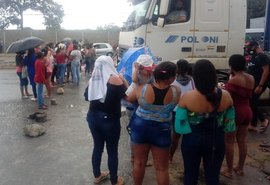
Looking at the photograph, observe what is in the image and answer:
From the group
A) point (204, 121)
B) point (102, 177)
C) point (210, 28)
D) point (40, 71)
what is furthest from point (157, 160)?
point (40, 71)

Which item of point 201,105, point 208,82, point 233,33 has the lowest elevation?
point 201,105

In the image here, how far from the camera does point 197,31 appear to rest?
24.5ft

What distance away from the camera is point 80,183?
14.7 ft

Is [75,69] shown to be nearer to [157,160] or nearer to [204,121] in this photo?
[157,160]

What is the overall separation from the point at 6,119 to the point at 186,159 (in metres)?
5.84

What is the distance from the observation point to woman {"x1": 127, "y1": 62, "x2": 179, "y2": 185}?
336 cm

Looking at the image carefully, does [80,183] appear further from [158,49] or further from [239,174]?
[158,49]

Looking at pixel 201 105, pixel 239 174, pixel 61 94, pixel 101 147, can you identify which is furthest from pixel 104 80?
pixel 61 94

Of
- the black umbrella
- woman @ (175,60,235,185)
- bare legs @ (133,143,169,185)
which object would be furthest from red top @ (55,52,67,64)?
woman @ (175,60,235,185)

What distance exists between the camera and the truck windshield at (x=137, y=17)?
25.0 ft

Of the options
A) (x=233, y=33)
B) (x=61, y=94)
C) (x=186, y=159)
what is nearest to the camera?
(x=186, y=159)

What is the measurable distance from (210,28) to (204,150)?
4.85 metres

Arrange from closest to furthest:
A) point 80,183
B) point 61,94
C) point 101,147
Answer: point 101,147, point 80,183, point 61,94

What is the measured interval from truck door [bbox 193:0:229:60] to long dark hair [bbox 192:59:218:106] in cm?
459
